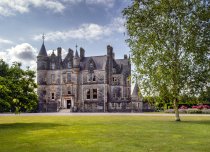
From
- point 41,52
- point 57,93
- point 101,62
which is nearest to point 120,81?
point 101,62

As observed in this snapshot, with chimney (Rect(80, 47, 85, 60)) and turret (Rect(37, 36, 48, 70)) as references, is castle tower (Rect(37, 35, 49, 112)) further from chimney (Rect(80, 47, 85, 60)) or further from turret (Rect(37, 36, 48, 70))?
chimney (Rect(80, 47, 85, 60))

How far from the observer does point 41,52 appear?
8238 centimetres

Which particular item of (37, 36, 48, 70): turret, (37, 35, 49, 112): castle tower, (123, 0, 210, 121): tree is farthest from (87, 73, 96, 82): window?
(123, 0, 210, 121): tree

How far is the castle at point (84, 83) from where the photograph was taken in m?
75.2

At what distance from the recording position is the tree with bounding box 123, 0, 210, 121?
31625 mm

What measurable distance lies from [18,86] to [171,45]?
49.1ft

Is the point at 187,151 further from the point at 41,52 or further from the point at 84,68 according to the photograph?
the point at 41,52

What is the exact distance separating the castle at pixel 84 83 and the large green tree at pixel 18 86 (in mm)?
43462

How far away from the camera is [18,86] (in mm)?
28203

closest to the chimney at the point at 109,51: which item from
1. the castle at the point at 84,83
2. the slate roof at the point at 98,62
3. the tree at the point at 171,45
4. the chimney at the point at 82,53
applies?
the castle at the point at 84,83

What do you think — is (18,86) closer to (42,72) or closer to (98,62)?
(98,62)

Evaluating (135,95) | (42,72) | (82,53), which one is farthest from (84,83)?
(135,95)

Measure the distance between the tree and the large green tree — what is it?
35.2ft

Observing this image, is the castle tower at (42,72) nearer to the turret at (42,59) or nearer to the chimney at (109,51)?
the turret at (42,59)
